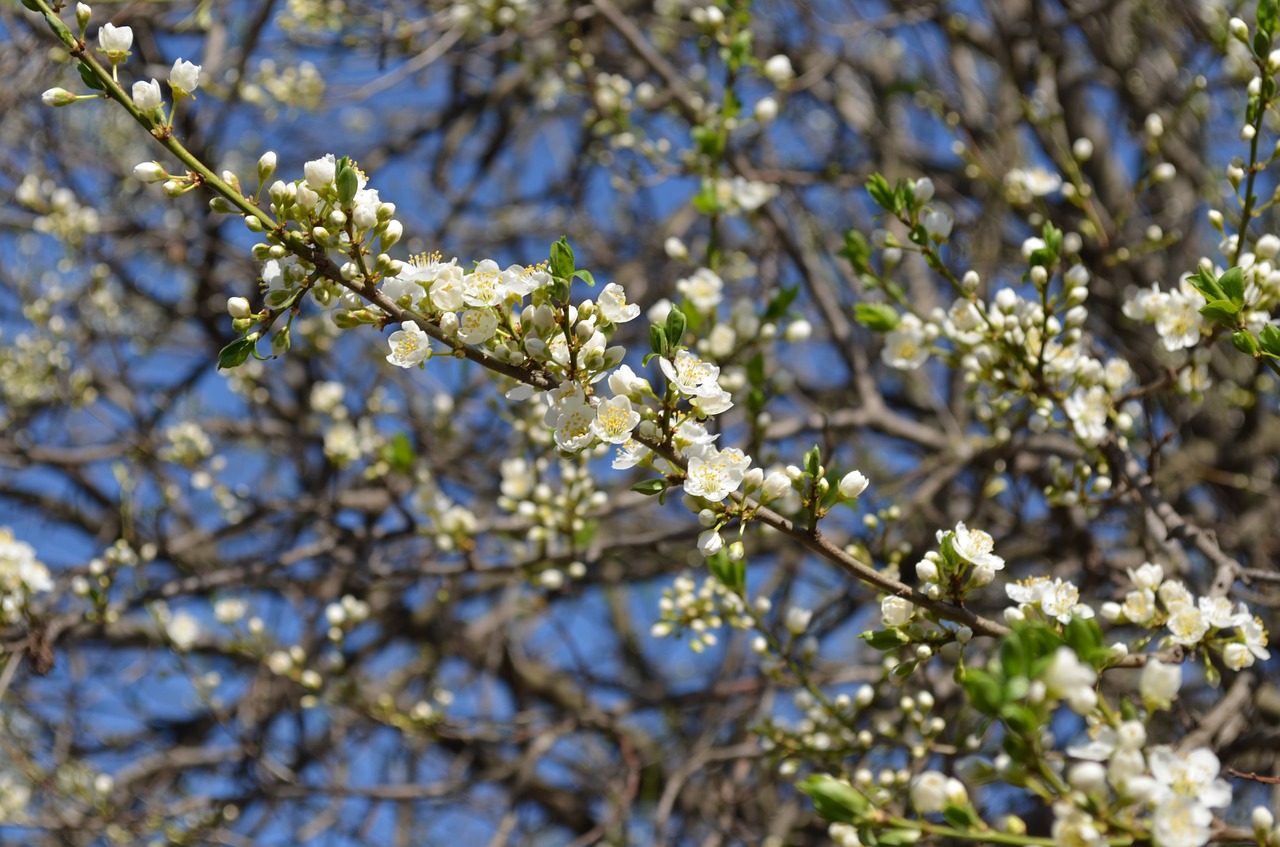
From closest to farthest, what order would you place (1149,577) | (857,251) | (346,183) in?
1. (346,183)
2. (1149,577)
3. (857,251)

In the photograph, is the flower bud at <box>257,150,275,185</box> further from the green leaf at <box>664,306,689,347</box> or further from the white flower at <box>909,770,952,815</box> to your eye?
the white flower at <box>909,770,952,815</box>

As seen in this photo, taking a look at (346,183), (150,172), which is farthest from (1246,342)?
(150,172)

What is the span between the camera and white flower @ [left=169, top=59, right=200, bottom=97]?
72.9 inches

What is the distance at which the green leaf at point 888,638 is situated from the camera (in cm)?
183

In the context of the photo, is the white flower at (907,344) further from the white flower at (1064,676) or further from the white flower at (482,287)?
the white flower at (1064,676)

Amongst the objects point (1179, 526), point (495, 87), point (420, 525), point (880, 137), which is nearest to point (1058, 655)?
point (1179, 526)

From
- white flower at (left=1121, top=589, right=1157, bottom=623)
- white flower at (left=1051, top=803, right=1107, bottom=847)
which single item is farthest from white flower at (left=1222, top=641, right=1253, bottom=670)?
white flower at (left=1051, top=803, right=1107, bottom=847)

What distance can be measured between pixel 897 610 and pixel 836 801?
0.44 metres

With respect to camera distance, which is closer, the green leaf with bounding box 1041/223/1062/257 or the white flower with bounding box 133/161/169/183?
the white flower with bounding box 133/161/169/183

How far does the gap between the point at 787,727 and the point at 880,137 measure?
10.7ft

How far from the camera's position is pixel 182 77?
1.86 meters

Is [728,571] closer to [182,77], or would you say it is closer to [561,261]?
[561,261]

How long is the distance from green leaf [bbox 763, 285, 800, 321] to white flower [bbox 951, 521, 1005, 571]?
51.7 inches

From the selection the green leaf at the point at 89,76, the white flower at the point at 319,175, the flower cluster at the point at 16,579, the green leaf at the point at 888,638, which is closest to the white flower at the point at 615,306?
the white flower at the point at 319,175
